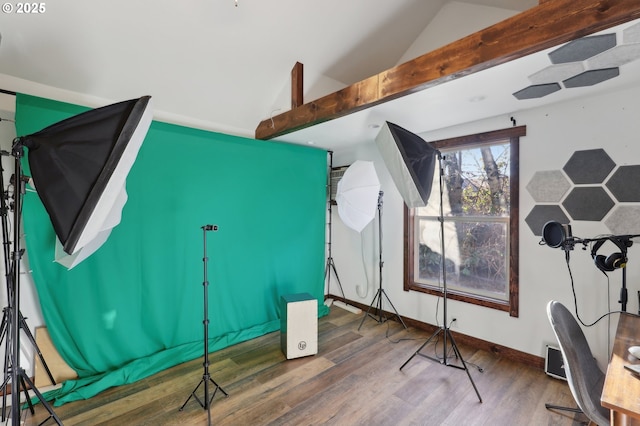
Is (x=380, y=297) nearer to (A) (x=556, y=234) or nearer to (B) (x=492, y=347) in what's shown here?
(B) (x=492, y=347)

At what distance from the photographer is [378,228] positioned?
3902 millimetres

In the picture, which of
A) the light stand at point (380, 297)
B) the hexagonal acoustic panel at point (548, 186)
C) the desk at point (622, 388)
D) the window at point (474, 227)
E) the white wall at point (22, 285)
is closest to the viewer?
the desk at point (622, 388)

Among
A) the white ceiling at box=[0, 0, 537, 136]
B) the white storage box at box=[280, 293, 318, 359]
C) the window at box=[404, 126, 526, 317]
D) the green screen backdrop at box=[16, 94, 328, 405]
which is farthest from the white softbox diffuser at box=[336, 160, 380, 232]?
the white ceiling at box=[0, 0, 537, 136]

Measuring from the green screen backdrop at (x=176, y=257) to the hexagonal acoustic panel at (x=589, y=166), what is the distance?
2.76m

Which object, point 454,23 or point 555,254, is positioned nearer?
point 555,254

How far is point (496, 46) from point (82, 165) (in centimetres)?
237

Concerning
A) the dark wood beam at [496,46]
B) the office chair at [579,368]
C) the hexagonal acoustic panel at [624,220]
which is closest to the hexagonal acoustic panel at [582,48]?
the dark wood beam at [496,46]

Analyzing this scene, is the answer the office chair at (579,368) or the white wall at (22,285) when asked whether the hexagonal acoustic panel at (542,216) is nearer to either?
the office chair at (579,368)

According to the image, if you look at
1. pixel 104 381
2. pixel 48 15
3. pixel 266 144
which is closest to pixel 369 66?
pixel 266 144

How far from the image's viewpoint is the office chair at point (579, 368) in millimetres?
1368

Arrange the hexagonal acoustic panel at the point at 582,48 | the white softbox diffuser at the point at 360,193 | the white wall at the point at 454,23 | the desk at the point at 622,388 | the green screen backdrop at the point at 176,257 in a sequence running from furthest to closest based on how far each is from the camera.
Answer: the white softbox diffuser at the point at 360,193 < the white wall at the point at 454,23 < the green screen backdrop at the point at 176,257 < the hexagonal acoustic panel at the point at 582,48 < the desk at the point at 622,388

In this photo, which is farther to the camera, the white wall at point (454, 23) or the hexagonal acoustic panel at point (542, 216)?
the white wall at point (454, 23)

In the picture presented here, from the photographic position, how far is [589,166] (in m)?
2.35

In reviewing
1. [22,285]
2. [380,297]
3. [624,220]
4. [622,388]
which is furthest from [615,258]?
[22,285]
